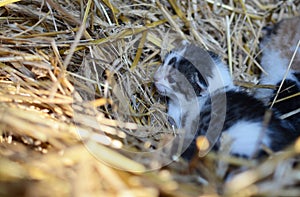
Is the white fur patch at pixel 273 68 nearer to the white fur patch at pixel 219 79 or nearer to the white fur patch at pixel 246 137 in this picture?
the white fur patch at pixel 219 79

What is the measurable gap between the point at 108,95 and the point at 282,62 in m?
1.35

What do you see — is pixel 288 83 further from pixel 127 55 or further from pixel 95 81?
pixel 95 81

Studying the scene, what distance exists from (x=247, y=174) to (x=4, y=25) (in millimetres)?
1665

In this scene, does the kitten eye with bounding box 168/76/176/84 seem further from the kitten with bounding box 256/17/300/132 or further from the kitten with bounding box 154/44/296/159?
the kitten with bounding box 256/17/300/132

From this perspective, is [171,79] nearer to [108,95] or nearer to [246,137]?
[108,95]

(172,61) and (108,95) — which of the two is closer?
(108,95)

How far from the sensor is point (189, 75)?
107 inches

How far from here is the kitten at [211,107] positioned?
2.15 meters

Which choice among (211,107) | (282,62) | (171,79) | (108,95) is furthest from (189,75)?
(282,62)

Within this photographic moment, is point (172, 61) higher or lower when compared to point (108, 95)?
higher

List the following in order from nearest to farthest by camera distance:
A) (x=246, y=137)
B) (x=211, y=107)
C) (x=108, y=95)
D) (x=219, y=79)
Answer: (x=246, y=137) → (x=108, y=95) → (x=211, y=107) → (x=219, y=79)

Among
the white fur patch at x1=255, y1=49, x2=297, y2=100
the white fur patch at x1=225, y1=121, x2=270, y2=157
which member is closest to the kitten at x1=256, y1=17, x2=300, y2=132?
the white fur patch at x1=255, y1=49, x2=297, y2=100

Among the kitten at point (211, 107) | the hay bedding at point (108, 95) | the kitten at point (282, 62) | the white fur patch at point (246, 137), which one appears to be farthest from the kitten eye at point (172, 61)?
the white fur patch at point (246, 137)

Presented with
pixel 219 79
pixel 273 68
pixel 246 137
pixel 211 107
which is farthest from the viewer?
pixel 273 68
